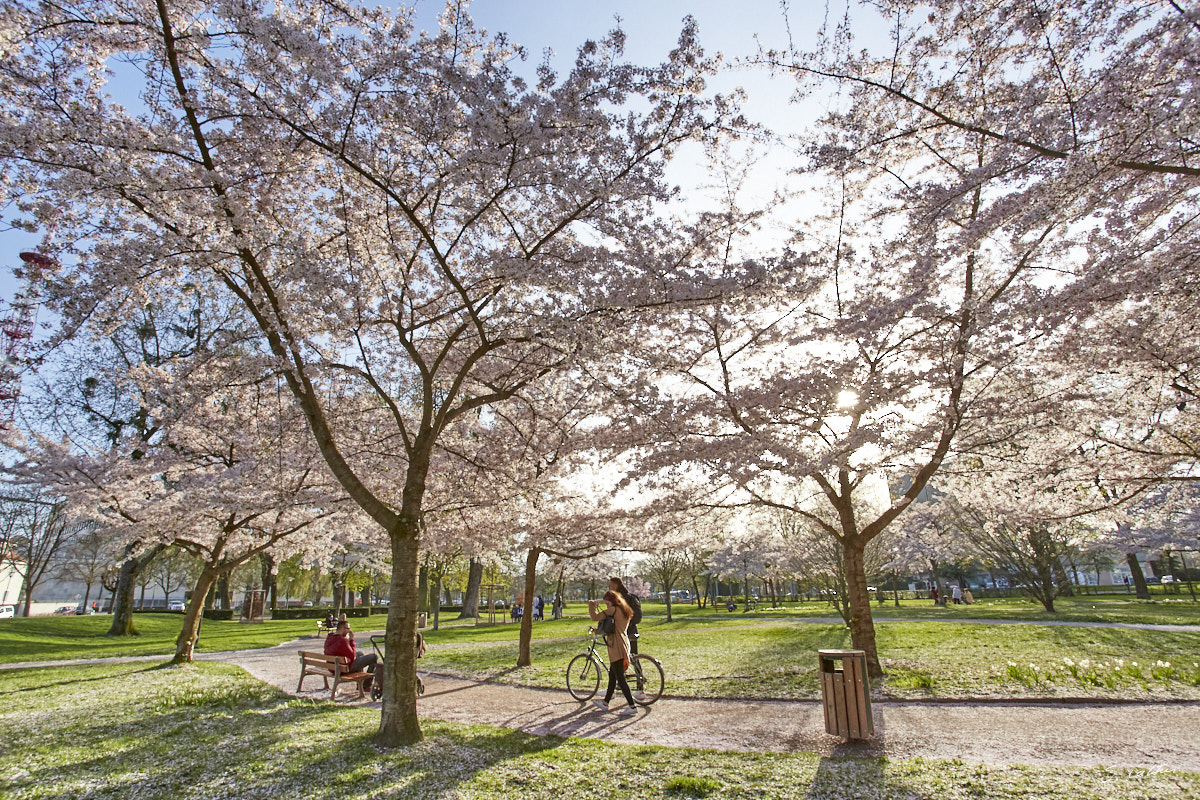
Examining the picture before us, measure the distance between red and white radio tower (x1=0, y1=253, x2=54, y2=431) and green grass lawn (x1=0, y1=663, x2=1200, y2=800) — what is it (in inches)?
Answer: 137

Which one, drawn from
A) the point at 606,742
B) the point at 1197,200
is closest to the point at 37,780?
the point at 606,742

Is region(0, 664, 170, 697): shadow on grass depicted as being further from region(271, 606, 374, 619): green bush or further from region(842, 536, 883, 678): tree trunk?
region(271, 606, 374, 619): green bush

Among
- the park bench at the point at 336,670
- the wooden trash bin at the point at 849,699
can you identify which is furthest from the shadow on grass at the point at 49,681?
the wooden trash bin at the point at 849,699

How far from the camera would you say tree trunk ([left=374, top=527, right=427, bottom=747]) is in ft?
21.1

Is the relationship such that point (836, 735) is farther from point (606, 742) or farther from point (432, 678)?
point (432, 678)

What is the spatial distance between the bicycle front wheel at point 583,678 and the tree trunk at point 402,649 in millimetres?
3551

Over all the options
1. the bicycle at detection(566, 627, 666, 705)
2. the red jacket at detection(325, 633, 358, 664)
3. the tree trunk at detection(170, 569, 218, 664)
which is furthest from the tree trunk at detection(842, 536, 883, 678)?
the tree trunk at detection(170, 569, 218, 664)

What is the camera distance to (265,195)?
7.05m

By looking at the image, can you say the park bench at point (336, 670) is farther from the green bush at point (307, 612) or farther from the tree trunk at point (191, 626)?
the green bush at point (307, 612)

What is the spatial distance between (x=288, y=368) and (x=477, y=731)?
4.99m

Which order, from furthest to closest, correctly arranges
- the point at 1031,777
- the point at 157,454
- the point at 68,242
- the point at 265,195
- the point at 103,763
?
the point at 157,454 < the point at 265,195 < the point at 68,242 < the point at 103,763 < the point at 1031,777

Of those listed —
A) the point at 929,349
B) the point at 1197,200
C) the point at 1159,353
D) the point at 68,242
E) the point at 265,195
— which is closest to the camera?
the point at 1197,200

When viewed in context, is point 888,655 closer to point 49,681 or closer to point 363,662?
point 363,662

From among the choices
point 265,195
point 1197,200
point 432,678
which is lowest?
point 432,678
